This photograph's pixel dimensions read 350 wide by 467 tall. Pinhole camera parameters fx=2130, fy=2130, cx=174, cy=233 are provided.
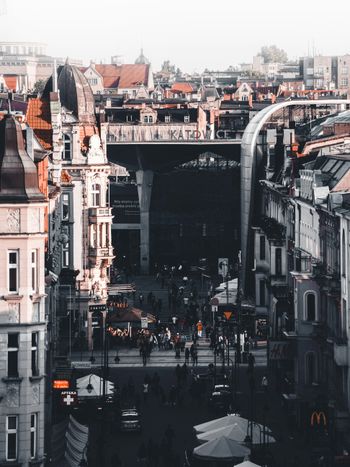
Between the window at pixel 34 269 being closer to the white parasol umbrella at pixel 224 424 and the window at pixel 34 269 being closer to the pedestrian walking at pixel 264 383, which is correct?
the white parasol umbrella at pixel 224 424

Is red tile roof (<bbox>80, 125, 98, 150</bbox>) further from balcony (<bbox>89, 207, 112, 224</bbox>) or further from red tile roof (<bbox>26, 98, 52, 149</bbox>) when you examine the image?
red tile roof (<bbox>26, 98, 52, 149</bbox>)

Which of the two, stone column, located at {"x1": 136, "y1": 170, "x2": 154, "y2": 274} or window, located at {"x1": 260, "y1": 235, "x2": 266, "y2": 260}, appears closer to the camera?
window, located at {"x1": 260, "y1": 235, "x2": 266, "y2": 260}

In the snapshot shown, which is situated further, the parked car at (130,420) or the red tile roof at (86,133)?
the red tile roof at (86,133)

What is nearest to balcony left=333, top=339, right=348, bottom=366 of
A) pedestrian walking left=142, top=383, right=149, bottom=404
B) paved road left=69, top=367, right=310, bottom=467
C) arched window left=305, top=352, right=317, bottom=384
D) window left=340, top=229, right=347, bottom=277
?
window left=340, top=229, right=347, bottom=277

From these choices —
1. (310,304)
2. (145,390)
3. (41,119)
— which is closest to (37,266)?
(310,304)

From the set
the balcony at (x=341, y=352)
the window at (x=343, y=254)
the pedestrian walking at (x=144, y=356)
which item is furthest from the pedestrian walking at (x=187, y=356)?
the window at (x=343, y=254)

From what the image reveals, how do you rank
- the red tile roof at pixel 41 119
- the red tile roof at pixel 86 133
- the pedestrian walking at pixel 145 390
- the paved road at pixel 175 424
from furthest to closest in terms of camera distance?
the red tile roof at pixel 86 133
the red tile roof at pixel 41 119
the pedestrian walking at pixel 145 390
the paved road at pixel 175 424

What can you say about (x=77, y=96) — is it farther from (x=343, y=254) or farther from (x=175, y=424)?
(x=343, y=254)
